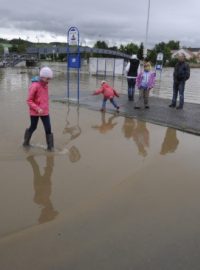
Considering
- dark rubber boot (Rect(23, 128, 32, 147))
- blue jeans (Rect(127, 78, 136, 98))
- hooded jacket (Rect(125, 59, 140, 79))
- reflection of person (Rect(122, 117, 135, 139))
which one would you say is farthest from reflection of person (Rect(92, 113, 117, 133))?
hooded jacket (Rect(125, 59, 140, 79))

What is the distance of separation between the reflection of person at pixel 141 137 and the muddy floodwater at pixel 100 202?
2 centimetres

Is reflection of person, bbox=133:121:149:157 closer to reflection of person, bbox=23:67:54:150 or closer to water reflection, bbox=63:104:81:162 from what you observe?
water reflection, bbox=63:104:81:162

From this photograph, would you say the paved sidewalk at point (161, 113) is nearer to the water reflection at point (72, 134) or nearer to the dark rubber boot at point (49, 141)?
the water reflection at point (72, 134)

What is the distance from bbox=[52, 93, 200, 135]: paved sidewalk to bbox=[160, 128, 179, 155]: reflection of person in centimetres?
37

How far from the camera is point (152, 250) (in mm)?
3426

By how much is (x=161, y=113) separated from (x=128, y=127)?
83.5 inches

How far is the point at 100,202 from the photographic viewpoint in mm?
4445

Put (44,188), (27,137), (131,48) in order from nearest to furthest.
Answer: (44,188), (27,137), (131,48)

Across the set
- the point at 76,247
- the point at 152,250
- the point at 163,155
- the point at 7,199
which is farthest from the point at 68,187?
the point at 163,155

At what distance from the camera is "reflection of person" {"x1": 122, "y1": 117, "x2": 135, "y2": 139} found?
26.2 ft

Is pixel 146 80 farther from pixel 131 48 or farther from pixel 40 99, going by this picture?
pixel 131 48

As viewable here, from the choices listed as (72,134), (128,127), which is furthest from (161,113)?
(72,134)

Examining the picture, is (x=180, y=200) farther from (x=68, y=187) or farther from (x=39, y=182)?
(x=39, y=182)

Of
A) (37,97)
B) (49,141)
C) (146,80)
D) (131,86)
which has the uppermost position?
(37,97)
